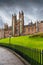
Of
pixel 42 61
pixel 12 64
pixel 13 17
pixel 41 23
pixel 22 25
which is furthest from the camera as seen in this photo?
pixel 13 17

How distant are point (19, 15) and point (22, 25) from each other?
5002 millimetres

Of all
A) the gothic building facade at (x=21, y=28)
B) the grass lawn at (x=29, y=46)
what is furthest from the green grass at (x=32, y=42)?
the gothic building facade at (x=21, y=28)

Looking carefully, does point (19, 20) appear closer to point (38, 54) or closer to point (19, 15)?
point (19, 15)

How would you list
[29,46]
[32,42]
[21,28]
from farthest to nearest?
[21,28] < [32,42] < [29,46]

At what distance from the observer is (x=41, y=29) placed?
3312 inches

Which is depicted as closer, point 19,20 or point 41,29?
point 41,29

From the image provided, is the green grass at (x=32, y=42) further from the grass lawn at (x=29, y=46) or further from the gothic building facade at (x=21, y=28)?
the gothic building facade at (x=21, y=28)

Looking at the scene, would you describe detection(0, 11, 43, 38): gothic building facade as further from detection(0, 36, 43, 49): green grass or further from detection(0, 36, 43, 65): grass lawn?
detection(0, 36, 43, 65): grass lawn

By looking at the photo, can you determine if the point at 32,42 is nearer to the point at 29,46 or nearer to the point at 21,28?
the point at 29,46

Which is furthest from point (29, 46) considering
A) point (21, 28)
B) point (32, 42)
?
point (21, 28)

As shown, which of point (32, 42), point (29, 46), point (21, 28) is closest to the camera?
point (29, 46)

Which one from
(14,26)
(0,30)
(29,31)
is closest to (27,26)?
(29,31)

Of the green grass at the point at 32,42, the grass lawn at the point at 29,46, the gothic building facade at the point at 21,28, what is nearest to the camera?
the grass lawn at the point at 29,46

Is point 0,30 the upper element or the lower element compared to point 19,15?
lower
